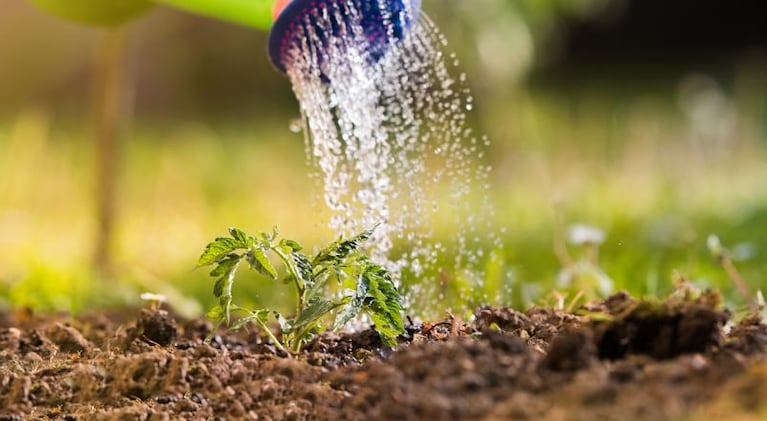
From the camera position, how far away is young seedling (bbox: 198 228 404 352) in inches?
79.6

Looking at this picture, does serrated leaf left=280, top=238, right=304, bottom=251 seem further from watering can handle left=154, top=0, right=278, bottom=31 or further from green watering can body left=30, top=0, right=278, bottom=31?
watering can handle left=154, top=0, right=278, bottom=31

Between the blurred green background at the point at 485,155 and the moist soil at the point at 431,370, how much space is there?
574mm

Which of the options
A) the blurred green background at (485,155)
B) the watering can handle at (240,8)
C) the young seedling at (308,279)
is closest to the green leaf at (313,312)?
the young seedling at (308,279)

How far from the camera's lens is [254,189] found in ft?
21.1

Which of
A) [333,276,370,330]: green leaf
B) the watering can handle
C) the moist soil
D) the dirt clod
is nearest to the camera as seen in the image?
the moist soil

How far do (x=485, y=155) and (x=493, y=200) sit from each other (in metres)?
0.90

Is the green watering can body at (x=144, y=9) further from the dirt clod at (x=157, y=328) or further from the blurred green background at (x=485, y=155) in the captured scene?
the dirt clod at (x=157, y=328)

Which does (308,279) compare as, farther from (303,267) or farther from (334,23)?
(334,23)

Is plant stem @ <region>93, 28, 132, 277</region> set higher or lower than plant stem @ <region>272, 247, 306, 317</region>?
higher

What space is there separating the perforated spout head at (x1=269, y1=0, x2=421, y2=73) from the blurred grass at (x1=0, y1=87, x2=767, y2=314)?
451 mm

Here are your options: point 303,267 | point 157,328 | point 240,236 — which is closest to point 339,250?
point 303,267

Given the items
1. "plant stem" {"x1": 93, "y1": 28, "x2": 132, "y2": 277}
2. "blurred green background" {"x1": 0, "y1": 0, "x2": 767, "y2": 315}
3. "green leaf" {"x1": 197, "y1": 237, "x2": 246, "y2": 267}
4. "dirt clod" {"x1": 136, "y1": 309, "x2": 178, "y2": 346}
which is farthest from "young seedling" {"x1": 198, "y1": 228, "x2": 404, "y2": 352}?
"plant stem" {"x1": 93, "y1": 28, "x2": 132, "y2": 277}

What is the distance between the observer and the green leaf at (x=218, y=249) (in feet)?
6.64

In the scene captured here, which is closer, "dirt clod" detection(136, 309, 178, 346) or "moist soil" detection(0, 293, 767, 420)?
"moist soil" detection(0, 293, 767, 420)
